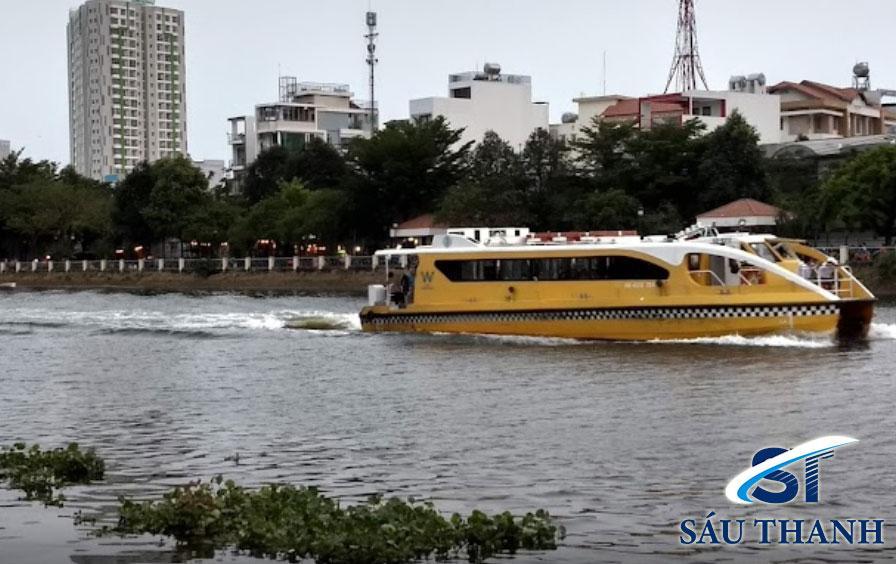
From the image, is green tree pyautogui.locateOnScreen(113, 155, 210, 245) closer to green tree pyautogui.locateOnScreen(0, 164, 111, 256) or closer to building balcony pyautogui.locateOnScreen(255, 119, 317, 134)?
green tree pyautogui.locateOnScreen(0, 164, 111, 256)

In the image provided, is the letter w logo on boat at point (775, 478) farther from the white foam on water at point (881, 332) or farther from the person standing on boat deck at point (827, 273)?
the white foam on water at point (881, 332)

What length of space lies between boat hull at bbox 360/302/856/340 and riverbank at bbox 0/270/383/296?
3661 centimetres

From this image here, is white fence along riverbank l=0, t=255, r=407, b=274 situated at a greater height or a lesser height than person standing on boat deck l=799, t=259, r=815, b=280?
greater

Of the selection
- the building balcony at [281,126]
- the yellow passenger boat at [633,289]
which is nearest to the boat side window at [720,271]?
the yellow passenger boat at [633,289]

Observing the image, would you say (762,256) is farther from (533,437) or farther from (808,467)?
(808,467)

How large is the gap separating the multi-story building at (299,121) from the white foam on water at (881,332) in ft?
306

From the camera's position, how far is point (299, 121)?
138 meters

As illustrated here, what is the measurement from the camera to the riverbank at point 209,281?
80250 millimetres

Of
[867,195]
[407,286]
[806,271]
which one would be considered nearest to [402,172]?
[867,195]

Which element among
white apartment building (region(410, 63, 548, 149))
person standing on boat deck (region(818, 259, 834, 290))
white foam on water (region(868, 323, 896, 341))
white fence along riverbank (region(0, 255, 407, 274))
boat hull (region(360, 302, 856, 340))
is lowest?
white foam on water (region(868, 323, 896, 341))

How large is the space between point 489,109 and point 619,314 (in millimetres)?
70075

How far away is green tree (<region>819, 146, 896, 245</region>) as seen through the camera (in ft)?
207

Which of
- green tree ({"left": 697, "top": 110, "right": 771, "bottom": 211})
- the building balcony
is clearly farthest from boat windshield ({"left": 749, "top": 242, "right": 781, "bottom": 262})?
the building balcony

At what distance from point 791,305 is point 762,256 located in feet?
6.40
